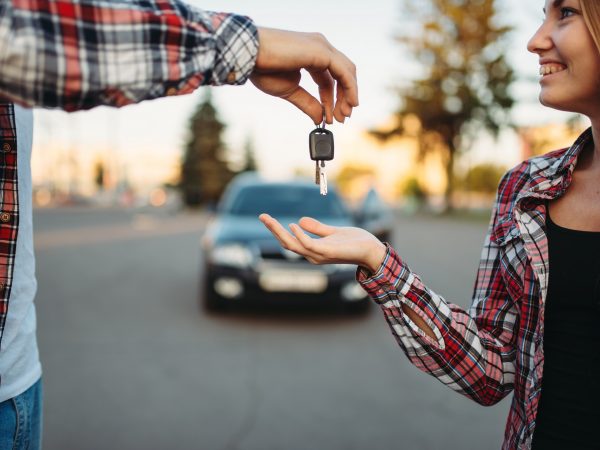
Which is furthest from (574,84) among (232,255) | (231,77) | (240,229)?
(240,229)

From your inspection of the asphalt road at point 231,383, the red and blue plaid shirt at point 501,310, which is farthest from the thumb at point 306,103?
the asphalt road at point 231,383

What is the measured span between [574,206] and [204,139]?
48.5 meters

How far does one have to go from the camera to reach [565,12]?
1.42m

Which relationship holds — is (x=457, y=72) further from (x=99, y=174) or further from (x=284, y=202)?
(x=99, y=174)

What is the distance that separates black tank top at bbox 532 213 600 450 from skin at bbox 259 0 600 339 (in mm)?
96

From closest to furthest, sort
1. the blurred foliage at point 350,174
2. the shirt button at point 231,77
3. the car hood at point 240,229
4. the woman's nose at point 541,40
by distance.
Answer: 1. the shirt button at point 231,77
2. the woman's nose at point 541,40
3. the car hood at point 240,229
4. the blurred foliage at point 350,174

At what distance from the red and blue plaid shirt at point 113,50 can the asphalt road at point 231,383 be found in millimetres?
2653

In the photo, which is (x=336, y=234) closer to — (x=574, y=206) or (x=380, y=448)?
(x=574, y=206)

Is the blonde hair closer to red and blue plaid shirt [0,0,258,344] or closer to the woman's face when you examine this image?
the woman's face

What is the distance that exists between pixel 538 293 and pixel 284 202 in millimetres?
5976

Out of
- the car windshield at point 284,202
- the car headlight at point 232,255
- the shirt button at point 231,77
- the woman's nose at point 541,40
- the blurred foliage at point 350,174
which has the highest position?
the woman's nose at point 541,40

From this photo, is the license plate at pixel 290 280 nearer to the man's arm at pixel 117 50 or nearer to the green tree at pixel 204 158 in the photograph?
the man's arm at pixel 117 50

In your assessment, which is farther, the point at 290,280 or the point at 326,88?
the point at 290,280

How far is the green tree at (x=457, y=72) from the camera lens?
31.8m
